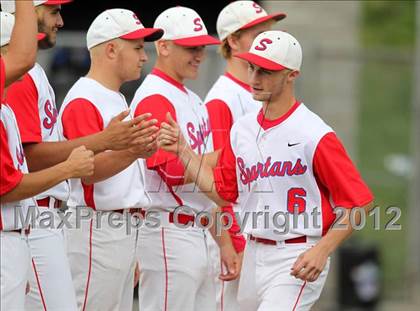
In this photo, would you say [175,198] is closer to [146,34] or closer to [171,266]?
[171,266]

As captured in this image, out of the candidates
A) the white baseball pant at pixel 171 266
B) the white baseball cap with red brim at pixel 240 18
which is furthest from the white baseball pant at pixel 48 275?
the white baseball cap with red brim at pixel 240 18

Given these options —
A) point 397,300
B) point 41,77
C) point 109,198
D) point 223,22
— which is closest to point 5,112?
point 41,77

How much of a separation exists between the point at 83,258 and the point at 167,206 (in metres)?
0.58

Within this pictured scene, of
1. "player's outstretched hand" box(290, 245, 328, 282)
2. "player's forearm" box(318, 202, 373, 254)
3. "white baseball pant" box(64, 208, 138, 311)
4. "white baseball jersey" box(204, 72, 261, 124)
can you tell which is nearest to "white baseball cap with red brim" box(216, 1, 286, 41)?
"white baseball jersey" box(204, 72, 261, 124)

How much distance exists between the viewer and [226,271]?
6.90 m

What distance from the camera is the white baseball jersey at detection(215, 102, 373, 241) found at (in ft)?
19.2

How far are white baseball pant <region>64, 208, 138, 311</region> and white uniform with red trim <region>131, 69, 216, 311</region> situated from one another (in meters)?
0.18

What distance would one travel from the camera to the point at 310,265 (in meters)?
5.68

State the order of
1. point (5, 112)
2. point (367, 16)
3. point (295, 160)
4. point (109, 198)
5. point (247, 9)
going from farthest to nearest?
point (367, 16) < point (247, 9) < point (109, 198) < point (295, 160) < point (5, 112)

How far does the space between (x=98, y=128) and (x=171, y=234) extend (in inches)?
30.7

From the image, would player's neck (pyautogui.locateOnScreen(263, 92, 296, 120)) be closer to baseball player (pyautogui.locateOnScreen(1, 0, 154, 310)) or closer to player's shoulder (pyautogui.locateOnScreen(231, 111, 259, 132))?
player's shoulder (pyautogui.locateOnScreen(231, 111, 259, 132))

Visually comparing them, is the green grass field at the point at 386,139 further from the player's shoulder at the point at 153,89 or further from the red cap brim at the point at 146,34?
the red cap brim at the point at 146,34

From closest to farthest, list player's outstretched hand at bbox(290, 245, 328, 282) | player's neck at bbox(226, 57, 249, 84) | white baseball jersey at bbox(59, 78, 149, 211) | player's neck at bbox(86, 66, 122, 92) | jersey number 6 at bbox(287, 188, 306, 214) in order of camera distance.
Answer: player's outstretched hand at bbox(290, 245, 328, 282) → jersey number 6 at bbox(287, 188, 306, 214) → white baseball jersey at bbox(59, 78, 149, 211) → player's neck at bbox(86, 66, 122, 92) → player's neck at bbox(226, 57, 249, 84)

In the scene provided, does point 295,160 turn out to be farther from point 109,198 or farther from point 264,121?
point 109,198
